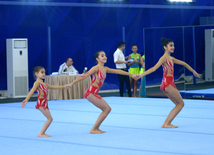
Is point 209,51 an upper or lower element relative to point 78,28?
lower

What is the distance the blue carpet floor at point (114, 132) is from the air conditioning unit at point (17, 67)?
129 inches

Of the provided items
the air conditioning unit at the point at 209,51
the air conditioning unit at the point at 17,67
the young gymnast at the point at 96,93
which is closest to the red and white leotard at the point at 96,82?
the young gymnast at the point at 96,93

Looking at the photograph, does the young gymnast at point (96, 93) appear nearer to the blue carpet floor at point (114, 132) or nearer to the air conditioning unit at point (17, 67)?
the blue carpet floor at point (114, 132)

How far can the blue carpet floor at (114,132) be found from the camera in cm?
513

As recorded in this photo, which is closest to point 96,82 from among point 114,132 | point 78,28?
point 114,132

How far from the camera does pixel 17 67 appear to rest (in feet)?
43.0

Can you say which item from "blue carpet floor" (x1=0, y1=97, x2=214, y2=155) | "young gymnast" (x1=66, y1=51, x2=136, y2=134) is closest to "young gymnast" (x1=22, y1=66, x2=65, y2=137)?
"blue carpet floor" (x1=0, y1=97, x2=214, y2=155)

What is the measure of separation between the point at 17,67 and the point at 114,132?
746cm

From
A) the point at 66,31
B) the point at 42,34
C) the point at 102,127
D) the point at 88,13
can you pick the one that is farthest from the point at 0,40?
the point at 102,127

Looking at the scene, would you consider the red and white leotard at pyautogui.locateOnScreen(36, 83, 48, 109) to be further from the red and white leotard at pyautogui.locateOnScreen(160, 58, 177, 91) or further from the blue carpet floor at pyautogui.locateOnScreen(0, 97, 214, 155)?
the red and white leotard at pyautogui.locateOnScreen(160, 58, 177, 91)

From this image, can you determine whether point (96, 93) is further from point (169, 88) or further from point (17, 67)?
point (17, 67)

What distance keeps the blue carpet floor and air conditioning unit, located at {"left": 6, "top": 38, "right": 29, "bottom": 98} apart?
3288mm

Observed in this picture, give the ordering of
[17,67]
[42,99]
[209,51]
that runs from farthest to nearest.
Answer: [17,67]
[209,51]
[42,99]

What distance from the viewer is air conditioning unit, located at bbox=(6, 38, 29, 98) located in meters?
13.0
